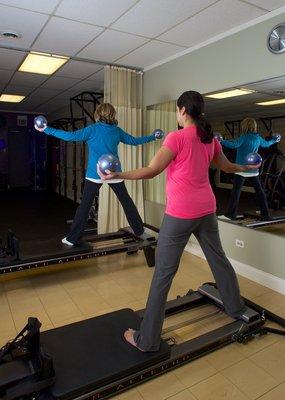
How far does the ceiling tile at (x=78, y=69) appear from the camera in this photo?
4027mm

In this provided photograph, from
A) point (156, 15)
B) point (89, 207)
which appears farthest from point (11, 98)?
point (156, 15)

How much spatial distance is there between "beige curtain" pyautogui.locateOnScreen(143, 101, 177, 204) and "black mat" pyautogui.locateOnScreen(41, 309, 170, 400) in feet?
7.97

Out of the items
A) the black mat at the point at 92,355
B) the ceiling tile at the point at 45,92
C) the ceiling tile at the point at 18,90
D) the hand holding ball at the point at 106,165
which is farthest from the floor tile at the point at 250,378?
the ceiling tile at the point at 18,90

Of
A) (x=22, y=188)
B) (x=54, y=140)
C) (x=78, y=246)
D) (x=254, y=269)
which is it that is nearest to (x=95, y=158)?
(x=78, y=246)

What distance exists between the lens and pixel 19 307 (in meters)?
2.46

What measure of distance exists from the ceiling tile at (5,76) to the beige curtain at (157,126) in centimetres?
220

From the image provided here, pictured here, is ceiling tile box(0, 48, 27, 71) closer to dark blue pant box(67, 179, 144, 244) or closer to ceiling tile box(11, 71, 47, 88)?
ceiling tile box(11, 71, 47, 88)

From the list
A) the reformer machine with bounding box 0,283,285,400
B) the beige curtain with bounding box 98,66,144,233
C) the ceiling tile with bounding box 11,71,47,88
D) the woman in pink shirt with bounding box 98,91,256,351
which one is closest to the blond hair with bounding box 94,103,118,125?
the beige curtain with bounding box 98,66,144,233

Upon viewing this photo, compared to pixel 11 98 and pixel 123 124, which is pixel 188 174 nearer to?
pixel 123 124

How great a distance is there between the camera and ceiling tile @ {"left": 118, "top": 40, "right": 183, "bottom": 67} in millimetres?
3387

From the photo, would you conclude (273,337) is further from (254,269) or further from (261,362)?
(254,269)

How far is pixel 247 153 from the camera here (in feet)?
10.8

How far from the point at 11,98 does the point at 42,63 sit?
10.9 feet

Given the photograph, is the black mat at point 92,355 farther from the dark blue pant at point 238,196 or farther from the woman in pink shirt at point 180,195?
the dark blue pant at point 238,196
